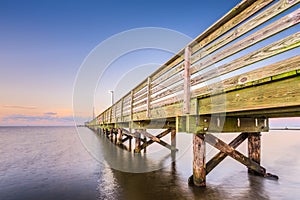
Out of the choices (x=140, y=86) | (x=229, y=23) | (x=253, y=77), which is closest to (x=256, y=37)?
(x=253, y=77)

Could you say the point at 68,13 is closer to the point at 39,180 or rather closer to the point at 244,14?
the point at 39,180

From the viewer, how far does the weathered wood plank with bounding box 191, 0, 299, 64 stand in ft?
8.44

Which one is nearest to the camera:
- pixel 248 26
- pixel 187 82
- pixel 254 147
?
pixel 248 26

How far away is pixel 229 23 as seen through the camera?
3.58 meters

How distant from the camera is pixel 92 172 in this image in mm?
8141

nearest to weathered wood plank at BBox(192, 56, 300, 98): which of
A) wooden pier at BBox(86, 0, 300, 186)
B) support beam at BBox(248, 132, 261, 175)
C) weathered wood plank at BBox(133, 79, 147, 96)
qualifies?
wooden pier at BBox(86, 0, 300, 186)

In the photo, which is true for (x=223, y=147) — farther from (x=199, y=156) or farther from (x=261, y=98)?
(x=261, y=98)

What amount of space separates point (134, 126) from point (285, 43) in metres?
7.90

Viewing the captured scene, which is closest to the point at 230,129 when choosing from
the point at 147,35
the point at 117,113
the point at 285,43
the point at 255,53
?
the point at 255,53

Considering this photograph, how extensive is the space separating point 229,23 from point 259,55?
0.97 metres

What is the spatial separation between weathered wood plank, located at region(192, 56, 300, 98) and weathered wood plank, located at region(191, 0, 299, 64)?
0.60 metres

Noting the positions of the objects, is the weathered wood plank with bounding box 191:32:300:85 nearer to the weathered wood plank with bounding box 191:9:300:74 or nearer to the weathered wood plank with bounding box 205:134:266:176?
the weathered wood plank with bounding box 191:9:300:74

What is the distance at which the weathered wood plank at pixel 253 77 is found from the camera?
2.49m

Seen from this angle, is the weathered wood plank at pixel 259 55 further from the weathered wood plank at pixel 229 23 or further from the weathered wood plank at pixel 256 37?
the weathered wood plank at pixel 229 23
